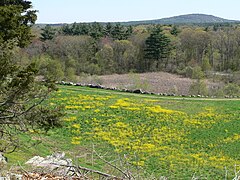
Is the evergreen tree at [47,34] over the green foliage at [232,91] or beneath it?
over

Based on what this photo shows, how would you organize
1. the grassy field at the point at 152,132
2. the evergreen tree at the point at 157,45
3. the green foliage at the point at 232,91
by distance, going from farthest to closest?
1. the evergreen tree at the point at 157,45
2. the green foliage at the point at 232,91
3. the grassy field at the point at 152,132

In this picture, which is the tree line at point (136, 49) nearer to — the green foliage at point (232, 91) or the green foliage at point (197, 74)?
the green foliage at point (197, 74)

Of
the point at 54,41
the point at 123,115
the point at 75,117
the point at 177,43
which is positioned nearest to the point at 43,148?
the point at 75,117

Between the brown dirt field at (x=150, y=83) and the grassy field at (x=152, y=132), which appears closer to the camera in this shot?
the grassy field at (x=152, y=132)

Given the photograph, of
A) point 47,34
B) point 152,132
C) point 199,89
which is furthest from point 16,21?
point 47,34

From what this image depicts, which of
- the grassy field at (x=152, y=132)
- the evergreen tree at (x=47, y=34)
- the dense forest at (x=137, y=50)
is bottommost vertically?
the grassy field at (x=152, y=132)

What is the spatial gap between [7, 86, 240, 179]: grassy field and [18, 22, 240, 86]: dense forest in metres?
23.4

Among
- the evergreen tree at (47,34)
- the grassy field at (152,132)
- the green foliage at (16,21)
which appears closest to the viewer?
the green foliage at (16,21)

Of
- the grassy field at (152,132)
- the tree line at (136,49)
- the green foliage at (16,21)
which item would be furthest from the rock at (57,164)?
the tree line at (136,49)

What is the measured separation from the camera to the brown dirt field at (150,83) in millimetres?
39625

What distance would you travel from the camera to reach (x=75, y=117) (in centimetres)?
2150

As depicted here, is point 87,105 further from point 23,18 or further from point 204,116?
point 23,18

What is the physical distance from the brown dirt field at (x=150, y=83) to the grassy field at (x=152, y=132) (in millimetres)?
11386

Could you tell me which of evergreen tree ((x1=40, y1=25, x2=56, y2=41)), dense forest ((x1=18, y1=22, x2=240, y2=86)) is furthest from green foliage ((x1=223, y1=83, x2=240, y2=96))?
evergreen tree ((x1=40, y1=25, x2=56, y2=41))
